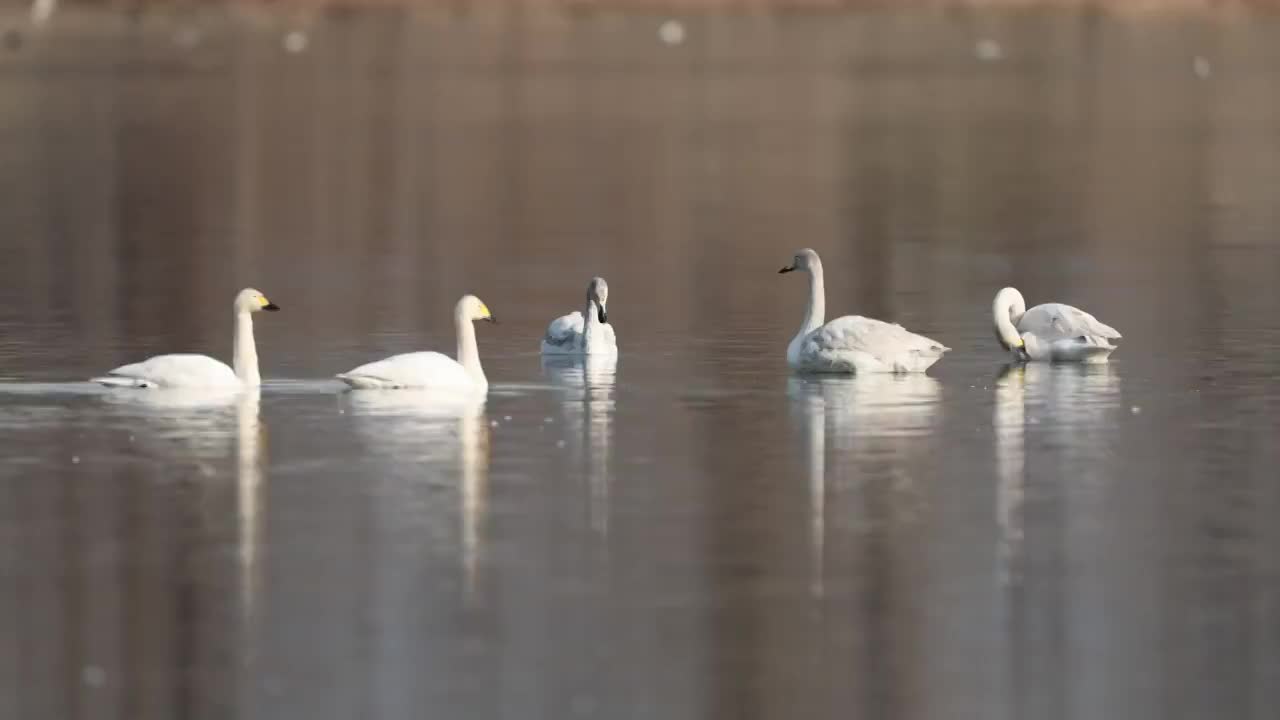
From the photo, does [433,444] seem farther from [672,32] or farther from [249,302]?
[672,32]

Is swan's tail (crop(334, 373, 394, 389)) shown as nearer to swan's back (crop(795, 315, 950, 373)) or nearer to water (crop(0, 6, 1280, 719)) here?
water (crop(0, 6, 1280, 719))

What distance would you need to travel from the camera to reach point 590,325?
2455 cm

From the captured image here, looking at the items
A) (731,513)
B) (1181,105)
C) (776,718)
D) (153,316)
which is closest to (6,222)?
(153,316)

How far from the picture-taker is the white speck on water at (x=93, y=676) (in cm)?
1292

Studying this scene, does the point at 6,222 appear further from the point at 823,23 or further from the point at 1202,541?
the point at 823,23

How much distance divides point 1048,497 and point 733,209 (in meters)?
28.3

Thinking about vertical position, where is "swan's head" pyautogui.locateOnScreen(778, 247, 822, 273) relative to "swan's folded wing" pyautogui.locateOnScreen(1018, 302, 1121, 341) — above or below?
above

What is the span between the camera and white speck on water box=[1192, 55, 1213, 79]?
8684cm

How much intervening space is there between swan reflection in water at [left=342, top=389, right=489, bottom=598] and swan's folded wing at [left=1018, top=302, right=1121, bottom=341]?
5.30 m

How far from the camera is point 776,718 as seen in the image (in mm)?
12305

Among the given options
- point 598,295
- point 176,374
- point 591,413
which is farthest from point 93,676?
point 598,295

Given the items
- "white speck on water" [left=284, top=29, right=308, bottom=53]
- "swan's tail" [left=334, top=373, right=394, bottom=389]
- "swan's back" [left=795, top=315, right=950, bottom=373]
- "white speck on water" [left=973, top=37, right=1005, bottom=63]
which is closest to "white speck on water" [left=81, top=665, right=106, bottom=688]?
"swan's tail" [left=334, top=373, right=394, bottom=389]

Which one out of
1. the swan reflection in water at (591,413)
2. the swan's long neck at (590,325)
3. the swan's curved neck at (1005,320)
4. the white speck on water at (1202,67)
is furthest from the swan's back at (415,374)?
the white speck on water at (1202,67)

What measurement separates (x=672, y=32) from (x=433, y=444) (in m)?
107
